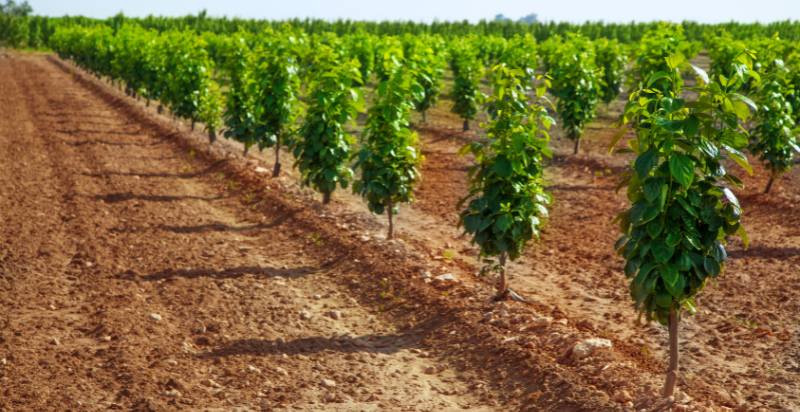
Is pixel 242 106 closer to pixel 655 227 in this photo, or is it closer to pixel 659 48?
pixel 659 48

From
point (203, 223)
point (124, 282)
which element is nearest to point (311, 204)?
point (203, 223)

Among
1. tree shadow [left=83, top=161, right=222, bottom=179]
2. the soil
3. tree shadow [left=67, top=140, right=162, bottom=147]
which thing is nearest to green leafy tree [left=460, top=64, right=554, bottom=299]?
the soil

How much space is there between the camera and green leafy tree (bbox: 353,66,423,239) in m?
11.9

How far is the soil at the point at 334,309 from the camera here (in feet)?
25.4

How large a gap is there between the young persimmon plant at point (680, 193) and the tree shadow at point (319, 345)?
2938 millimetres

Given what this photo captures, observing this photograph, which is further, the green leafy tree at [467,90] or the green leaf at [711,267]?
the green leafy tree at [467,90]

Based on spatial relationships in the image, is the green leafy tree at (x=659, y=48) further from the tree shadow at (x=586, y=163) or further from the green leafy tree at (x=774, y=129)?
the green leafy tree at (x=774, y=129)

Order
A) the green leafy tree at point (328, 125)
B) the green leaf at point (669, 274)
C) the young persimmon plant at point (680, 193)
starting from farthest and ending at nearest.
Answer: the green leafy tree at point (328, 125)
the green leaf at point (669, 274)
the young persimmon plant at point (680, 193)

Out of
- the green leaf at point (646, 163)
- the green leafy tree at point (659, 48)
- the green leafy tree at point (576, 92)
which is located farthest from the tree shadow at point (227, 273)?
the green leafy tree at point (576, 92)

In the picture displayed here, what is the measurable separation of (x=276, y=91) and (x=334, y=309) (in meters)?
7.93

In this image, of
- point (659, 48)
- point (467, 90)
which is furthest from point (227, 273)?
point (467, 90)

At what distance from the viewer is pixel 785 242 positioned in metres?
12.9

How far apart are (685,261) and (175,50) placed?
832 inches

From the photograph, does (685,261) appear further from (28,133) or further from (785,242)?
(28,133)
